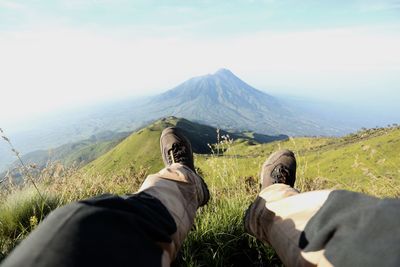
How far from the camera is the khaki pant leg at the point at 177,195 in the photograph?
2.39m

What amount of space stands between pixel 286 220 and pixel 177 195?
89cm

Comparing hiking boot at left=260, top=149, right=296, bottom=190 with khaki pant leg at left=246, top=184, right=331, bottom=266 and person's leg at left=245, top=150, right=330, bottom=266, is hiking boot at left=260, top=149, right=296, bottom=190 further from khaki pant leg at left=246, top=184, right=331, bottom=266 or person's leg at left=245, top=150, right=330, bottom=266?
khaki pant leg at left=246, top=184, right=331, bottom=266

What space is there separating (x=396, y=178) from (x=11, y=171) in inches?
221

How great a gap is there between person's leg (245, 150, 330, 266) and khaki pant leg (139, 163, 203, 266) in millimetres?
549

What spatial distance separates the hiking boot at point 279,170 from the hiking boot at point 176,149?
90 centimetres

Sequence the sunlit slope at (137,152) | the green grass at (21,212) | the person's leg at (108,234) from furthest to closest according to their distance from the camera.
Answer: the sunlit slope at (137,152) → the green grass at (21,212) → the person's leg at (108,234)

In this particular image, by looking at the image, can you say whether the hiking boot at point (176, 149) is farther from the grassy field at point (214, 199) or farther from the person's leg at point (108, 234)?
the person's leg at point (108, 234)

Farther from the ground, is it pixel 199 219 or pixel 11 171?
pixel 11 171

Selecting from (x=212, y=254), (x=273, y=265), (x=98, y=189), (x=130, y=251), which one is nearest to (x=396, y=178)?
(x=273, y=265)

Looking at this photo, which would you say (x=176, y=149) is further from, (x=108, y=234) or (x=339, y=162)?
(x=339, y=162)

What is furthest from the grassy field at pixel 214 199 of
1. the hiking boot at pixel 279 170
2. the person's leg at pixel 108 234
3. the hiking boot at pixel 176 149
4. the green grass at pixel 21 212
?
the person's leg at pixel 108 234

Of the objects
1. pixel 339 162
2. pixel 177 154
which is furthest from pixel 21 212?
pixel 339 162

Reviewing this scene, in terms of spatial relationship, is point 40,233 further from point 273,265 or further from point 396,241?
point 273,265

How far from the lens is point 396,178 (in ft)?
19.0
